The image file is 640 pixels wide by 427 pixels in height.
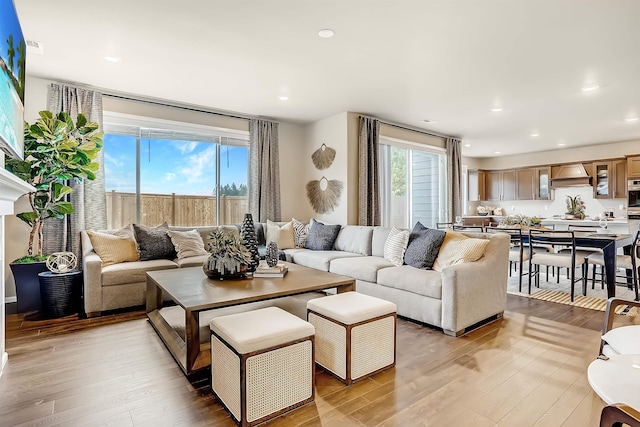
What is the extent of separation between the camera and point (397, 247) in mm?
3781

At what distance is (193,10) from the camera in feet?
8.54

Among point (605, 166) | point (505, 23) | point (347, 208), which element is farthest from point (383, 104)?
point (605, 166)

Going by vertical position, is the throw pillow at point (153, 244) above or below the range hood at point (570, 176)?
below

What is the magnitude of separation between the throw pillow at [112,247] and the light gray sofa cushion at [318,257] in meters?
2.03

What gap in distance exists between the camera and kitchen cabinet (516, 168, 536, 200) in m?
8.97

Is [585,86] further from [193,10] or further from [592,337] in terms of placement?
[193,10]

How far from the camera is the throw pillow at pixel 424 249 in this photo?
11.2ft

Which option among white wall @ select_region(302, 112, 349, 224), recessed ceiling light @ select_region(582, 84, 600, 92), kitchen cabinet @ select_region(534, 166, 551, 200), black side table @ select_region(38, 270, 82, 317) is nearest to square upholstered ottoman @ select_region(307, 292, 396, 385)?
black side table @ select_region(38, 270, 82, 317)

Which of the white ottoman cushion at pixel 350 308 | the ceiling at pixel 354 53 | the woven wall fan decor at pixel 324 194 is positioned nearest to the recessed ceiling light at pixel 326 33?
the ceiling at pixel 354 53

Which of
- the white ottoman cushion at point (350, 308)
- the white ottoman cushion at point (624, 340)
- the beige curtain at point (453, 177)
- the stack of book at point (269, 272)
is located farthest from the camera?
the beige curtain at point (453, 177)

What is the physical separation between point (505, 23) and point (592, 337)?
2.75 m

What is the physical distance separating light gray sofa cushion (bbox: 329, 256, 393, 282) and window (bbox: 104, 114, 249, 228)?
228 cm

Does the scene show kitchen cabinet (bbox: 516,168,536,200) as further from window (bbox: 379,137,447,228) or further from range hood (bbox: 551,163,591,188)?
window (bbox: 379,137,447,228)

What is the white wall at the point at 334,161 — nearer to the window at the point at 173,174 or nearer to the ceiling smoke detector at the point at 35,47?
the window at the point at 173,174
